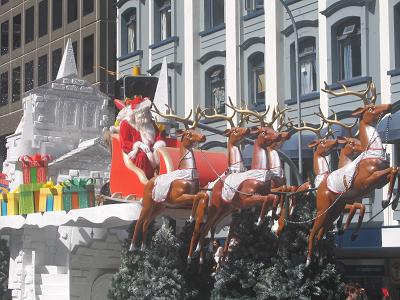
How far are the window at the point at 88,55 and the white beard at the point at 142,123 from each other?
2487cm

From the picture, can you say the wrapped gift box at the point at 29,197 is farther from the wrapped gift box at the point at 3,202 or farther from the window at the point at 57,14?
the window at the point at 57,14

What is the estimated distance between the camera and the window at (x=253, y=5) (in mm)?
35281

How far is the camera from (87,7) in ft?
164

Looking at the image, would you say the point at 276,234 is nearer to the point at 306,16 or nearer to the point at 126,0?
the point at 306,16

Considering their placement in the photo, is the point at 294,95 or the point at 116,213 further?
the point at 294,95

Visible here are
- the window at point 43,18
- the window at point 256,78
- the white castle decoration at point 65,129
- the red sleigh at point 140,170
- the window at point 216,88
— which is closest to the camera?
the red sleigh at point 140,170

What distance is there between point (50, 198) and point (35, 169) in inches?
99.7

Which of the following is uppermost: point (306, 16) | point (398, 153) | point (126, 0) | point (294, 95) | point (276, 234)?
point (126, 0)

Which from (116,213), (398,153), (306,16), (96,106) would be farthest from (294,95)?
(116,213)

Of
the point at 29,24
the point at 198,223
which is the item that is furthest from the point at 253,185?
the point at 29,24

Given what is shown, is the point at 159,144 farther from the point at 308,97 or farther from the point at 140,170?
the point at 308,97

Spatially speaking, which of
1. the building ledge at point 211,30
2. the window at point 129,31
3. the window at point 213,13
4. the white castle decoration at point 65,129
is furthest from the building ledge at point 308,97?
the window at point 129,31

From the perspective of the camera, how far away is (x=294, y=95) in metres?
33.8

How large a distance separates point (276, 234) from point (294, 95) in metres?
12.9
